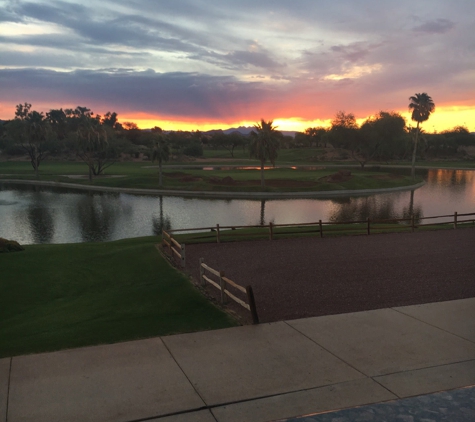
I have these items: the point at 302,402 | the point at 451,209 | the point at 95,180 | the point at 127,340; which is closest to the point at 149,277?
the point at 127,340

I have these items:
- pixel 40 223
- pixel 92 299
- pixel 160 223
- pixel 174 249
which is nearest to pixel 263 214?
pixel 160 223

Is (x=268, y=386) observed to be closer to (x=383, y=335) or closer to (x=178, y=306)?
(x=383, y=335)

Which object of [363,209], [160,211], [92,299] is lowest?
[160,211]

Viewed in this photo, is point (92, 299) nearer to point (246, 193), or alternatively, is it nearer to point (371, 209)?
point (371, 209)

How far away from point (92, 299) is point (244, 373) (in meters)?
8.68

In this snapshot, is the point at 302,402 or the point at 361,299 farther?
the point at 361,299

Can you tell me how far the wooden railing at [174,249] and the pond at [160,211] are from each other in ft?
48.9

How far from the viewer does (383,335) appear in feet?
36.6

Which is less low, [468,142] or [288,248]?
[468,142]

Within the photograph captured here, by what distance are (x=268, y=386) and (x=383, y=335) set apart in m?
3.97

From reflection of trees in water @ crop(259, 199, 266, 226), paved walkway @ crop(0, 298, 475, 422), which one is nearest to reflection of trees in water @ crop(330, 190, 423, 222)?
reflection of trees in water @ crop(259, 199, 266, 226)

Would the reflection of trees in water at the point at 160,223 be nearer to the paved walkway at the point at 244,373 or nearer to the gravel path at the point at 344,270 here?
the gravel path at the point at 344,270

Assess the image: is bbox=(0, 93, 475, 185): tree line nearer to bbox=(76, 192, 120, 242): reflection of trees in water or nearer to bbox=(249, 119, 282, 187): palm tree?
bbox=(249, 119, 282, 187): palm tree

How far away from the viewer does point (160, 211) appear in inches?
2093
